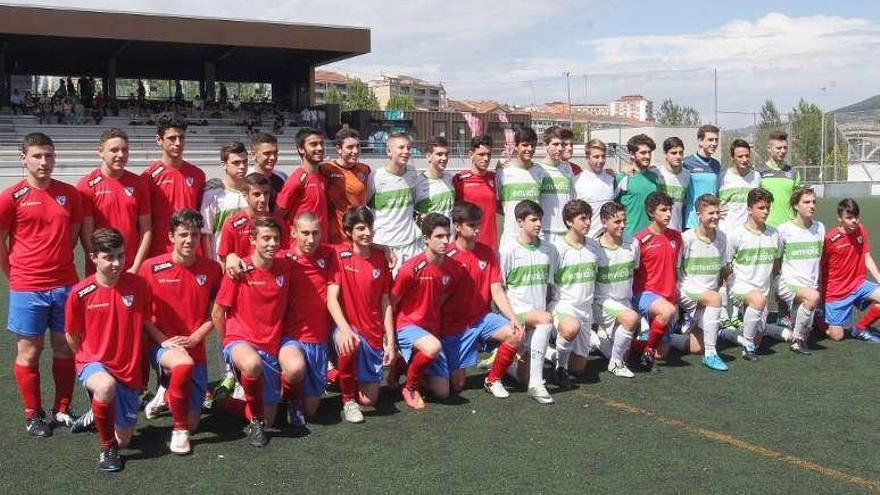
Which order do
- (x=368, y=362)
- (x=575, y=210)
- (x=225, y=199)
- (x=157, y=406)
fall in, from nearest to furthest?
(x=157, y=406), (x=368, y=362), (x=225, y=199), (x=575, y=210)

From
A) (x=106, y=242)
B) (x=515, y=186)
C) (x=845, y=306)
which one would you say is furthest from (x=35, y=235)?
(x=845, y=306)

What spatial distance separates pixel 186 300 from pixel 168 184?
1.04 metres

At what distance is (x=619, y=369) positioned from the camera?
5.60 metres

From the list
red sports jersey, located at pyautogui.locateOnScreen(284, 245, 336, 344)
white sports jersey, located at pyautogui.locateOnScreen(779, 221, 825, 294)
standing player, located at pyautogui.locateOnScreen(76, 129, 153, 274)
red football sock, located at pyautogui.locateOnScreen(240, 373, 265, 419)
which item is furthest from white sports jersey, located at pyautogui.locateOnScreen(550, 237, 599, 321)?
standing player, located at pyautogui.locateOnScreen(76, 129, 153, 274)

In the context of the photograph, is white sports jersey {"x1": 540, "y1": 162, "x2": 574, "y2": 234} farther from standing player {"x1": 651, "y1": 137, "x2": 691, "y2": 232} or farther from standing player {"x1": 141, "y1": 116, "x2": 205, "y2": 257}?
standing player {"x1": 141, "y1": 116, "x2": 205, "y2": 257}

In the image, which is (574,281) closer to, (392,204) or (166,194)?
(392,204)

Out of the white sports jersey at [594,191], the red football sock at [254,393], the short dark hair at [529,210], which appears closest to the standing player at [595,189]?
the white sports jersey at [594,191]

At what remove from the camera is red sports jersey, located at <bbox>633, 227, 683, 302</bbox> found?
19.5 ft

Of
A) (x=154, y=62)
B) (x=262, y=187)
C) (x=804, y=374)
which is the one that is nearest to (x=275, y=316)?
(x=262, y=187)

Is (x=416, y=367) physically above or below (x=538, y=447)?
above

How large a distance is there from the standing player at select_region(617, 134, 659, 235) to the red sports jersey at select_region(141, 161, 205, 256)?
3.34 metres

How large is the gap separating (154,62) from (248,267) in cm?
2908

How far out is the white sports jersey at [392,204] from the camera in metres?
5.78

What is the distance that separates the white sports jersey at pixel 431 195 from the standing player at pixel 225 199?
1.31 metres
